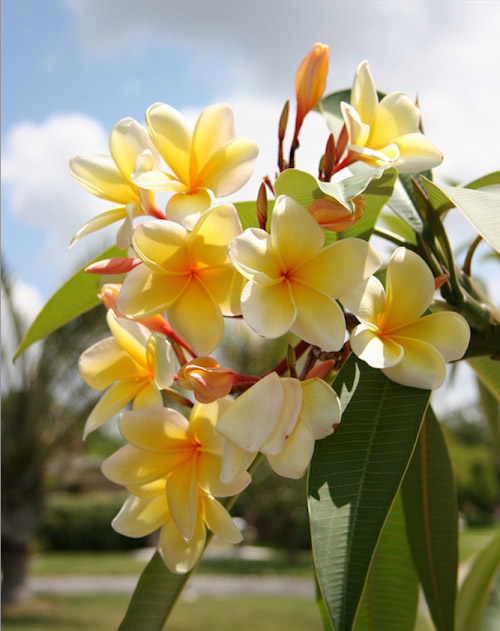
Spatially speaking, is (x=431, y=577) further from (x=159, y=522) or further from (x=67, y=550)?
(x=67, y=550)

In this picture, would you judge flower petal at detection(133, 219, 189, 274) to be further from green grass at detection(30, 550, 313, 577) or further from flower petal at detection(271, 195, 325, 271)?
green grass at detection(30, 550, 313, 577)

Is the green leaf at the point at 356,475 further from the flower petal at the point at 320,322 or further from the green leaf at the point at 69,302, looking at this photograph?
the green leaf at the point at 69,302

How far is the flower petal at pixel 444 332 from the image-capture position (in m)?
0.33

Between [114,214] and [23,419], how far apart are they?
5.54 m

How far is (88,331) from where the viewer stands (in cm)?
521

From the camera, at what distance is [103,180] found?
16.6 inches

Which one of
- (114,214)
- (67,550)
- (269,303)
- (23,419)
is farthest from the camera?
(67,550)

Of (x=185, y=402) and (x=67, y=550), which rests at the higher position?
(x=185, y=402)

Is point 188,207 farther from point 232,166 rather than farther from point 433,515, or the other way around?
point 433,515

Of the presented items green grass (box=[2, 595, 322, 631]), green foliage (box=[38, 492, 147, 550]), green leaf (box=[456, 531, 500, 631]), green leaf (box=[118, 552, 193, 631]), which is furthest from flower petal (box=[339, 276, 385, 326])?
green foliage (box=[38, 492, 147, 550])

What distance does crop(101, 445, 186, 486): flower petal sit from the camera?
36 cm

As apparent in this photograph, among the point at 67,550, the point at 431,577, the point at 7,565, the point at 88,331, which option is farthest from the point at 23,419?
the point at 431,577

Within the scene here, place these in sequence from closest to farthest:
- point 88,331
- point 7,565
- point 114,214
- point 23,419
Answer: point 114,214, point 88,331, point 23,419, point 7,565

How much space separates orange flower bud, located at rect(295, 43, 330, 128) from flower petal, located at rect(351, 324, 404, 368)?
0.18m
